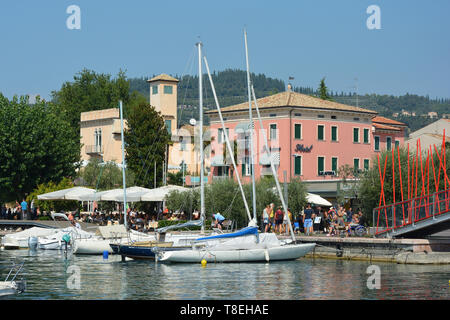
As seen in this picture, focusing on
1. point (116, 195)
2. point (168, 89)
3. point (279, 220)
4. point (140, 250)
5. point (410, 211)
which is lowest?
point (140, 250)

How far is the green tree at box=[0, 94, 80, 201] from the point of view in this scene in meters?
68.0

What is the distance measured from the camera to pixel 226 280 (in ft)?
101

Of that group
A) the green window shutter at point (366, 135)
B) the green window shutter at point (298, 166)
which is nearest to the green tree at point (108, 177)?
the green window shutter at point (298, 166)

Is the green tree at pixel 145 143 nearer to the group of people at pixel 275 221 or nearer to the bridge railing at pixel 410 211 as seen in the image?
the group of people at pixel 275 221

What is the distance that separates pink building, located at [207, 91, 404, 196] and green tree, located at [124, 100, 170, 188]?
6.06 m

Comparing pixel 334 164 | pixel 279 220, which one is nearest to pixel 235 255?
pixel 279 220

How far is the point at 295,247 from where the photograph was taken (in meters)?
38.4

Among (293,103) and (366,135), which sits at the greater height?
(293,103)

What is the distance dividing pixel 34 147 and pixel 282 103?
2161 centimetres

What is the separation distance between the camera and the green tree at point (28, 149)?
68.0 m

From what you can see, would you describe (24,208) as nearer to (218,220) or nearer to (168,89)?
(218,220)

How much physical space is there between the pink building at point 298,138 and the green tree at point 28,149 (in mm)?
13937

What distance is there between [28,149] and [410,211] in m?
39.1

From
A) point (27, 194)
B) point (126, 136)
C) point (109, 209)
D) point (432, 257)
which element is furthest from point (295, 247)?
point (126, 136)
